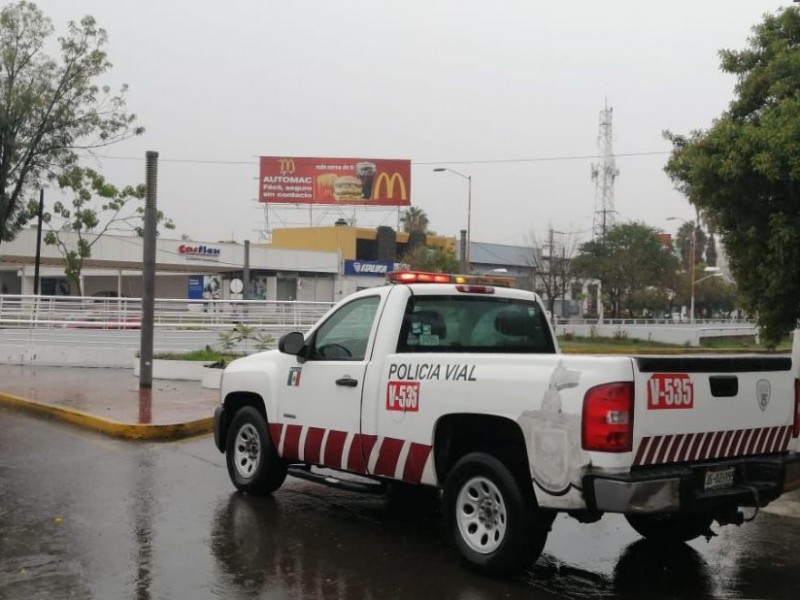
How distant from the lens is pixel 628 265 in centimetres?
6075

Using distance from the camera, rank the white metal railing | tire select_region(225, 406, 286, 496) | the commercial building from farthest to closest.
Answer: the commercial building
the white metal railing
tire select_region(225, 406, 286, 496)

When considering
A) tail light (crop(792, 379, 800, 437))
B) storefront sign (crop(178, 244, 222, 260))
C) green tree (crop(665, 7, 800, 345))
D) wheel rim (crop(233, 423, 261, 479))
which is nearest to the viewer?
tail light (crop(792, 379, 800, 437))

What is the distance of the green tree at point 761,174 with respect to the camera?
10539 mm

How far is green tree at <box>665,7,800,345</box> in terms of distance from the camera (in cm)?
1054

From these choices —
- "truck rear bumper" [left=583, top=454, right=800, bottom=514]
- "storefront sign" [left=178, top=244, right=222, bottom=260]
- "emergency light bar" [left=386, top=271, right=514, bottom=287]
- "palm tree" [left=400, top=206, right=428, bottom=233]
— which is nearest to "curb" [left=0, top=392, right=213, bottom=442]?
"emergency light bar" [left=386, top=271, right=514, bottom=287]

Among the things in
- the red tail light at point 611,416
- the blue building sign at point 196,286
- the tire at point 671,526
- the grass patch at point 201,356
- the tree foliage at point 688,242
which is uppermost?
the tree foliage at point 688,242

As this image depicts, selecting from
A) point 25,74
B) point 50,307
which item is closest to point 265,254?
point 25,74

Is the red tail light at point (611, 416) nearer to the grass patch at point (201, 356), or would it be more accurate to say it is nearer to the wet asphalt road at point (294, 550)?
the wet asphalt road at point (294, 550)

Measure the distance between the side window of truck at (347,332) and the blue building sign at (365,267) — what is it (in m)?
51.9

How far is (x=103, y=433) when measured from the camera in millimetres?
10875

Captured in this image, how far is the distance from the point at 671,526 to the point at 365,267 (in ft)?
176

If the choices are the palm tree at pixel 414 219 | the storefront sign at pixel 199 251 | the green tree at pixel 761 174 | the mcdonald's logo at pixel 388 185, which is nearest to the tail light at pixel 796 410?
the green tree at pixel 761 174

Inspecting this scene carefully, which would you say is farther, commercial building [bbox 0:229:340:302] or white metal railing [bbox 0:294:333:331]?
commercial building [bbox 0:229:340:302]

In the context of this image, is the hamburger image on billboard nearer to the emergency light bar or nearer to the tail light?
the emergency light bar
